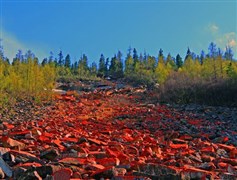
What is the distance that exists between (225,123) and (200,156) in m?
6.95

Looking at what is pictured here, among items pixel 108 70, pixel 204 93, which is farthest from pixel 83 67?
pixel 204 93

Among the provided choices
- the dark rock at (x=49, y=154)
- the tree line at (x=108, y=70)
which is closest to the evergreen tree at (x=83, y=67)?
the tree line at (x=108, y=70)

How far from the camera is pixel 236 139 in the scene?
896cm

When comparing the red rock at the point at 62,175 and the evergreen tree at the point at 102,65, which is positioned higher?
the evergreen tree at the point at 102,65

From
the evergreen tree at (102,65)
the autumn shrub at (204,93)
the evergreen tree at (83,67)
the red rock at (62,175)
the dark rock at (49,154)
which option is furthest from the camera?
the evergreen tree at (102,65)

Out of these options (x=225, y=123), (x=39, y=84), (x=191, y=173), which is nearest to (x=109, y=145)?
(x=191, y=173)

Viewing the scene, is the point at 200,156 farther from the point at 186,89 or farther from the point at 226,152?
the point at 186,89

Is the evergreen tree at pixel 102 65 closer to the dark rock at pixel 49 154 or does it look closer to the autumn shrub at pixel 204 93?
the autumn shrub at pixel 204 93

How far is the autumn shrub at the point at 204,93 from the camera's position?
61.1ft

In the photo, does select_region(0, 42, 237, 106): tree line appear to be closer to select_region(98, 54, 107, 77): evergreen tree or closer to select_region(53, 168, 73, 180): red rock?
select_region(98, 54, 107, 77): evergreen tree

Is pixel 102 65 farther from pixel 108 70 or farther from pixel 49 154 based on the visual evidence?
pixel 49 154

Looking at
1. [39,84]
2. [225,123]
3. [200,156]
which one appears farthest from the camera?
[39,84]

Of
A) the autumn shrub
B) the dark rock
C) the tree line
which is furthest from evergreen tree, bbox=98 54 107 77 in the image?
the dark rock

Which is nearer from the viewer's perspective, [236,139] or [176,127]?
[236,139]
